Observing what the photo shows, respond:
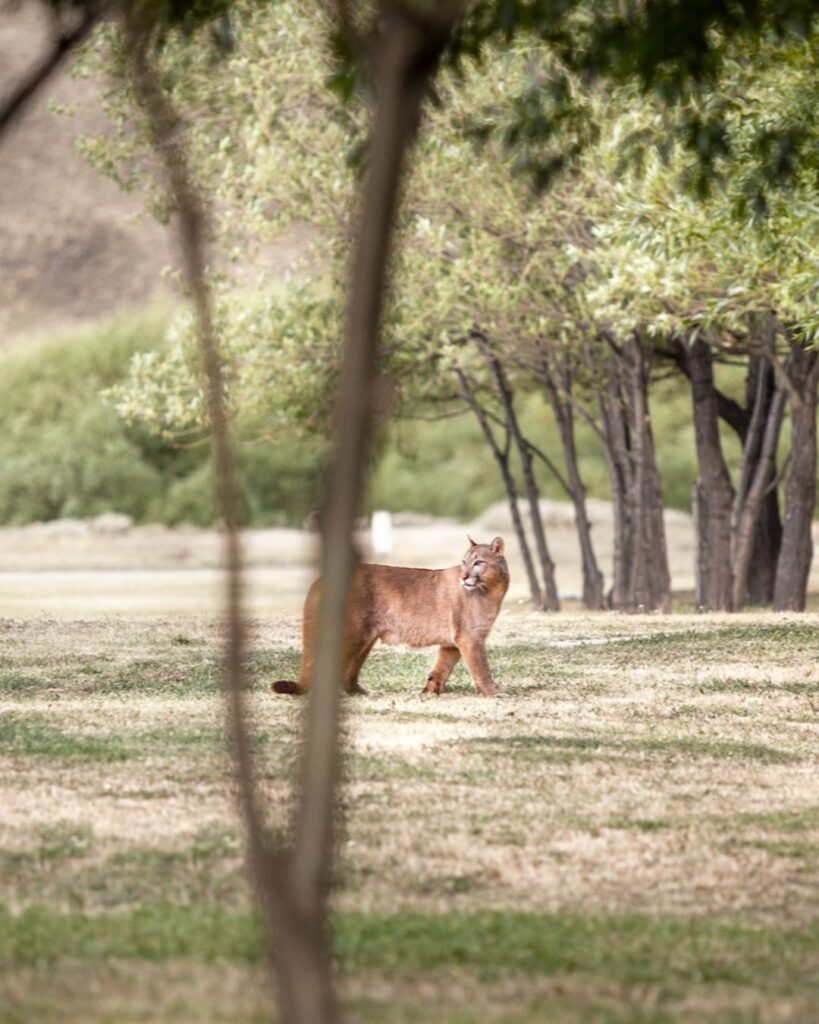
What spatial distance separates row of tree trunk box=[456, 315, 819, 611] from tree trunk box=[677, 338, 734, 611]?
1 cm

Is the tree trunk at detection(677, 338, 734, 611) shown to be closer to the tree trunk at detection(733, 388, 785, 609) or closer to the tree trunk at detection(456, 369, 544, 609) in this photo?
the tree trunk at detection(733, 388, 785, 609)

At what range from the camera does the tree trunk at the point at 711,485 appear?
1051 inches

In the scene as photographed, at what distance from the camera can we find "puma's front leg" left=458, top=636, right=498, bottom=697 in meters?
12.7

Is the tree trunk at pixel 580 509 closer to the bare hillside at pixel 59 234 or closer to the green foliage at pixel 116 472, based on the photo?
the green foliage at pixel 116 472

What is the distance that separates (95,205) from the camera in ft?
427

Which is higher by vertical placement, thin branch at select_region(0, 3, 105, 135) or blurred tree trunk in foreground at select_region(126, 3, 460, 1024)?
thin branch at select_region(0, 3, 105, 135)

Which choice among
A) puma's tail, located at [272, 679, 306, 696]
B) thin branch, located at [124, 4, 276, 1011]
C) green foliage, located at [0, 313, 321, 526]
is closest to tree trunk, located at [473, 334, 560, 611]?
puma's tail, located at [272, 679, 306, 696]

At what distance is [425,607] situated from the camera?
41.5 ft

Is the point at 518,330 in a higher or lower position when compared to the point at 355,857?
higher

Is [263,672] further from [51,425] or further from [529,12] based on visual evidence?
[51,425]

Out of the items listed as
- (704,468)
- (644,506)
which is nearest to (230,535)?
(704,468)

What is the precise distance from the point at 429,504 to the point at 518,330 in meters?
50.0

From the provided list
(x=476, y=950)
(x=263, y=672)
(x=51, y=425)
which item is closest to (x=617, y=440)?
(x=263, y=672)

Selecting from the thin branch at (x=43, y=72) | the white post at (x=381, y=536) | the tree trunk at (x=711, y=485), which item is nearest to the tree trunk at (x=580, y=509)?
the tree trunk at (x=711, y=485)
